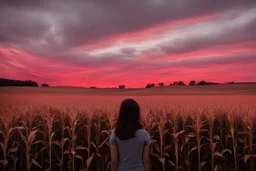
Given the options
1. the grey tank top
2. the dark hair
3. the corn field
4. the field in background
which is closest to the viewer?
the dark hair

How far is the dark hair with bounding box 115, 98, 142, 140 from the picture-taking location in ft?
12.4

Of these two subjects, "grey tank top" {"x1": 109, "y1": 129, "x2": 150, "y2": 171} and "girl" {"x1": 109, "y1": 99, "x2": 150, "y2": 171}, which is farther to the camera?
"grey tank top" {"x1": 109, "y1": 129, "x2": 150, "y2": 171}

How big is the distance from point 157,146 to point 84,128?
6.26ft

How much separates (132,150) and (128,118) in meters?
0.49

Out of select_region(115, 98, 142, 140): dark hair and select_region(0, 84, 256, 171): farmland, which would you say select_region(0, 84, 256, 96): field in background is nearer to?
select_region(0, 84, 256, 171): farmland

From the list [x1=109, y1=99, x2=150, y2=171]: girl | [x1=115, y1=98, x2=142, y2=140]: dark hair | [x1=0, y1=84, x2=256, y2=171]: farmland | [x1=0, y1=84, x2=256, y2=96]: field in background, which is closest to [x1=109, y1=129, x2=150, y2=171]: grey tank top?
[x1=109, y1=99, x2=150, y2=171]: girl

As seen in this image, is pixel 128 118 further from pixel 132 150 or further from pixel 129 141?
pixel 132 150

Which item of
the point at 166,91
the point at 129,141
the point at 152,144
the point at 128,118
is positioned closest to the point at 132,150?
the point at 129,141

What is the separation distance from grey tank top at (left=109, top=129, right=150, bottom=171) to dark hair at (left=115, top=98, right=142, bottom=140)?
0.10 metres

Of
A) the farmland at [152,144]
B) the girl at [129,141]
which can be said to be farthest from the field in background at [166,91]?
the girl at [129,141]

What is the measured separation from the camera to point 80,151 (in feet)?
22.5

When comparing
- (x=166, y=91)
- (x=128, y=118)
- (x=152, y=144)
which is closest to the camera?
(x=128, y=118)

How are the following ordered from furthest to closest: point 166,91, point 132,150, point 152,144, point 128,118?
point 166,91 → point 152,144 → point 132,150 → point 128,118

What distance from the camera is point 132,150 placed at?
396cm
